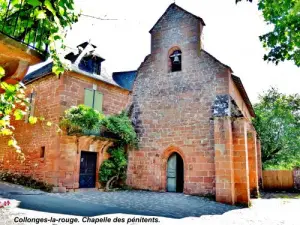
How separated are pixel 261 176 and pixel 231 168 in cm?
935

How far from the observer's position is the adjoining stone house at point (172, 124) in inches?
449

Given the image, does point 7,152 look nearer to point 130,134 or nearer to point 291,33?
point 130,134

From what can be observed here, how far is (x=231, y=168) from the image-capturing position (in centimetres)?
1092

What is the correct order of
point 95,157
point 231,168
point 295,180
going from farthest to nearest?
point 295,180 → point 95,157 → point 231,168

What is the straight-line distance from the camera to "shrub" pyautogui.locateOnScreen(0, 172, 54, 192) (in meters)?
12.2

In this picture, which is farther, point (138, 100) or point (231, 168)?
point (138, 100)

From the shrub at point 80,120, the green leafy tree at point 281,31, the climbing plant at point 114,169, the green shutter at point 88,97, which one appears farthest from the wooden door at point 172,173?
the green leafy tree at point 281,31

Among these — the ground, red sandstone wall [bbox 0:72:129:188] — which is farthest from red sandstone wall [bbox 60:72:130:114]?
the ground

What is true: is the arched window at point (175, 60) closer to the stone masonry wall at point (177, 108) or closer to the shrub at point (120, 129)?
the stone masonry wall at point (177, 108)

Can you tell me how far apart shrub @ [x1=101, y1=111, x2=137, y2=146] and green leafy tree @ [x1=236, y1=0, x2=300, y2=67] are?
9274 millimetres

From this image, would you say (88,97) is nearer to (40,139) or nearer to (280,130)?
(40,139)

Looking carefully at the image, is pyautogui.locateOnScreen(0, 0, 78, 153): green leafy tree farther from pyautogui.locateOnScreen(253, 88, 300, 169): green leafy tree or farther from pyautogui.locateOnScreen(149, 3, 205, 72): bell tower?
pyautogui.locateOnScreen(253, 88, 300, 169): green leafy tree

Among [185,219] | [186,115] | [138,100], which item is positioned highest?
[138,100]

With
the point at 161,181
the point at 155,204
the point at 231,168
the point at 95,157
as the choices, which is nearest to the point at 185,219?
the point at 155,204
